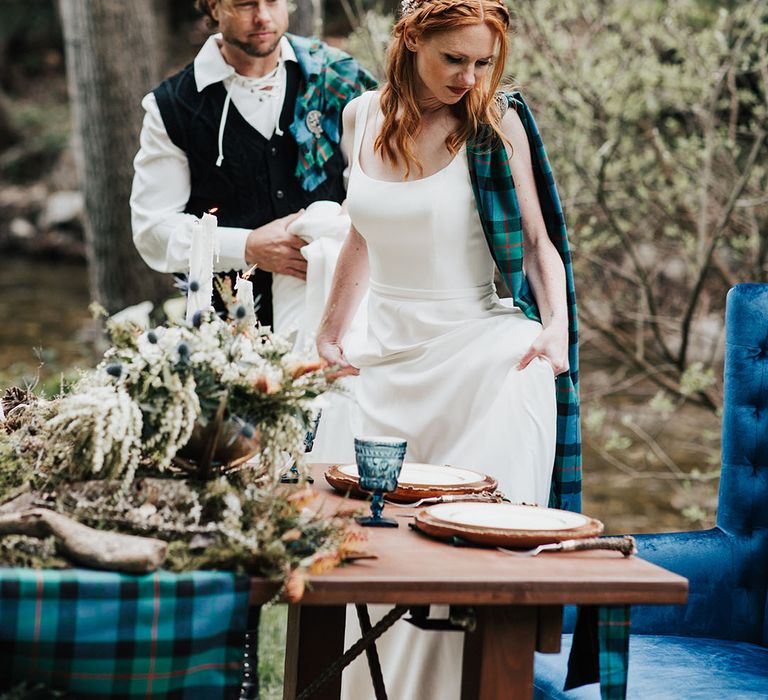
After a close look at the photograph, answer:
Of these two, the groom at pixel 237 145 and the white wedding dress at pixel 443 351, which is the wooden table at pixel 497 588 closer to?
the white wedding dress at pixel 443 351

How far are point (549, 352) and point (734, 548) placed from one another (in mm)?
608

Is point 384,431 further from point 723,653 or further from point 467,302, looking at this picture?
point 723,653

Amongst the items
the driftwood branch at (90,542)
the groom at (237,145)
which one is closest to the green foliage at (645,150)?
the groom at (237,145)

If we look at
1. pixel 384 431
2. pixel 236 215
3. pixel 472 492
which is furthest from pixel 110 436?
pixel 236 215

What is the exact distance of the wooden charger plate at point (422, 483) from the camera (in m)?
2.44

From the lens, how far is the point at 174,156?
388cm

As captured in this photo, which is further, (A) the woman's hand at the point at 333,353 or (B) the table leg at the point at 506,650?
(A) the woman's hand at the point at 333,353

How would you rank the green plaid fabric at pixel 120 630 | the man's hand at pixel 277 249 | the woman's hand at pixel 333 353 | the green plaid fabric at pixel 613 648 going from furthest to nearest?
1. the man's hand at pixel 277 249
2. the woman's hand at pixel 333 353
3. the green plaid fabric at pixel 613 648
4. the green plaid fabric at pixel 120 630

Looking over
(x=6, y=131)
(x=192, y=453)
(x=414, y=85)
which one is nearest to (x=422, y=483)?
(x=192, y=453)

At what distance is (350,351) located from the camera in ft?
10.8

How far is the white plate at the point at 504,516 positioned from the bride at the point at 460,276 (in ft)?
2.11

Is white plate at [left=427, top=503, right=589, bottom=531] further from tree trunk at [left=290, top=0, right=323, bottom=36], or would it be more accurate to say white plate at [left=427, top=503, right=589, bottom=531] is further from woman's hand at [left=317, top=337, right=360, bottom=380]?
tree trunk at [left=290, top=0, right=323, bottom=36]

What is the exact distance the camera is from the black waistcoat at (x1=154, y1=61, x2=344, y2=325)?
12.6ft

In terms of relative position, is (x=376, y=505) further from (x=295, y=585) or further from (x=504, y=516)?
(x=295, y=585)
